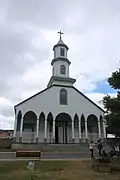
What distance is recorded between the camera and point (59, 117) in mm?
33312

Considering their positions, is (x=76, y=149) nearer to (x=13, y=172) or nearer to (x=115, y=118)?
(x=115, y=118)

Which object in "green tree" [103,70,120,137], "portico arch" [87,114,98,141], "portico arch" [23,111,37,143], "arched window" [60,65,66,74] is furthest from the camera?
"arched window" [60,65,66,74]

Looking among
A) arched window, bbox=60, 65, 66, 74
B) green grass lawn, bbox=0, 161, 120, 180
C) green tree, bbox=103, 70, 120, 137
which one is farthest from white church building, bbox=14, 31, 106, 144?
green grass lawn, bbox=0, 161, 120, 180

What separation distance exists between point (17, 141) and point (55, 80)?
34.0 feet

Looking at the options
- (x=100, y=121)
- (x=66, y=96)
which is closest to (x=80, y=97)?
(x=66, y=96)

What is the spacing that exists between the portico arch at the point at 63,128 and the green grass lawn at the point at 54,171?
54.0 feet

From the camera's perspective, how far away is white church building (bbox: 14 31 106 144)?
1217 inches

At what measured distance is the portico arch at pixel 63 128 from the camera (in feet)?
105

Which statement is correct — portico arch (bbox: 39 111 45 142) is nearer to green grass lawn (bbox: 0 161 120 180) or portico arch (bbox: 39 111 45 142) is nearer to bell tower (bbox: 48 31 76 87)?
bell tower (bbox: 48 31 76 87)

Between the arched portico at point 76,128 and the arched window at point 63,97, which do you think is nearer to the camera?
the arched portico at point 76,128

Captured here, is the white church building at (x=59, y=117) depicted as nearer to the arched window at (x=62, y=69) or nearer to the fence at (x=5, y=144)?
the fence at (x=5, y=144)

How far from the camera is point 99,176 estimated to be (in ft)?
40.5

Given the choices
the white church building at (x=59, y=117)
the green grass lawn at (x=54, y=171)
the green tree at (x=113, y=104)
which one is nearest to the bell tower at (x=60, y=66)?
the white church building at (x=59, y=117)

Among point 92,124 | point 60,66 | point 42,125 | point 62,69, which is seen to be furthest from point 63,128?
point 60,66
